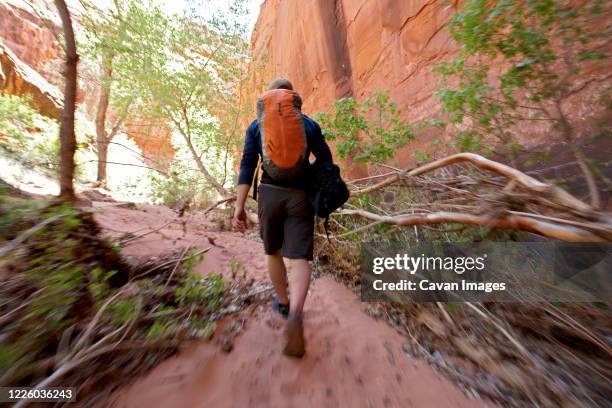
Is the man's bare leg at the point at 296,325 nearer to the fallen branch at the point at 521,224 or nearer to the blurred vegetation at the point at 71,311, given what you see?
the blurred vegetation at the point at 71,311

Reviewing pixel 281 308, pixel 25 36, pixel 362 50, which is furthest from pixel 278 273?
pixel 25 36

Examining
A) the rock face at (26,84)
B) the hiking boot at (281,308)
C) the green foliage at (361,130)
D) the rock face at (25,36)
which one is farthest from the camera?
the rock face at (25,36)

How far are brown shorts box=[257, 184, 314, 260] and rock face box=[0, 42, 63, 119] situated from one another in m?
18.2

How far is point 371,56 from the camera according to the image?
848cm

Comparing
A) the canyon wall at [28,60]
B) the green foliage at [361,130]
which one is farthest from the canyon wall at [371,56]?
the canyon wall at [28,60]

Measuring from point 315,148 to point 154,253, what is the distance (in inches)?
88.1

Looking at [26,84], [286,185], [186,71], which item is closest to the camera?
[286,185]

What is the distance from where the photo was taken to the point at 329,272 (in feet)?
11.5

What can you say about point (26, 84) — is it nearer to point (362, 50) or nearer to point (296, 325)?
point (362, 50)

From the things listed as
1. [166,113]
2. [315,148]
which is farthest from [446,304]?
[166,113]

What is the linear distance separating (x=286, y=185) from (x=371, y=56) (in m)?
8.43

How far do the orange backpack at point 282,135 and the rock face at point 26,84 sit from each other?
18.1 metres

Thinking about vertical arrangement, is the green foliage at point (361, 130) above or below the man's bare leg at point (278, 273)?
above

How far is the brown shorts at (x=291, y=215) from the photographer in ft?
6.15
